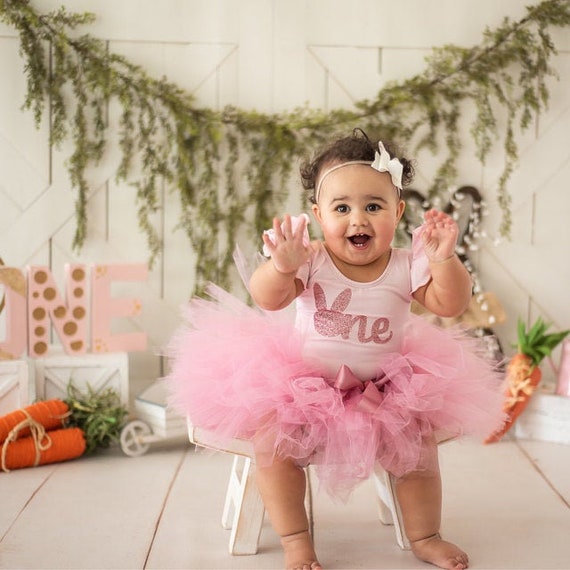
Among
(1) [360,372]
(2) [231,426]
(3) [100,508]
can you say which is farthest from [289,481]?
(3) [100,508]

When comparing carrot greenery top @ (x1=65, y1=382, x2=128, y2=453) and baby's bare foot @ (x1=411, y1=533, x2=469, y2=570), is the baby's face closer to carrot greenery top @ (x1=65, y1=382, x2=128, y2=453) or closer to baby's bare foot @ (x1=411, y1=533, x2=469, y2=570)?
baby's bare foot @ (x1=411, y1=533, x2=469, y2=570)

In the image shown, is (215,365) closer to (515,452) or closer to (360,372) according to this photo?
(360,372)

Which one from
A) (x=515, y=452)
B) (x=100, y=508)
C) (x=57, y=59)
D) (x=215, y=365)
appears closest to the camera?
(x=215, y=365)

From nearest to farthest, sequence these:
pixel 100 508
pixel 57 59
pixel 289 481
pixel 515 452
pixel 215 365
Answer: pixel 289 481 < pixel 215 365 < pixel 100 508 < pixel 515 452 < pixel 57 59

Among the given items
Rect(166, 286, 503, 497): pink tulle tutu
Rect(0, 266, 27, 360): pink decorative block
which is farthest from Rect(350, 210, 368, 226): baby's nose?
Rect(0, 266, 27, 360): pink decorative block

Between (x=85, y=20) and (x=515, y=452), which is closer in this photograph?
(x=515, y=452)

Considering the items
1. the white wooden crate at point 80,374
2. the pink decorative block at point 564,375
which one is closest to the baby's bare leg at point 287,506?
the white wooden crate at point 80,374

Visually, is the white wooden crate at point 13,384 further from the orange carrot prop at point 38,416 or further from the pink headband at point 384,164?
the pink headband at point 384,164

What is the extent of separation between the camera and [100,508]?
164 cm

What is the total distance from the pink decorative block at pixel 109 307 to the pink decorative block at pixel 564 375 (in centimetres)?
121

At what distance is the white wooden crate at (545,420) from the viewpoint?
2.22m

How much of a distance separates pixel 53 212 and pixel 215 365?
1.25m

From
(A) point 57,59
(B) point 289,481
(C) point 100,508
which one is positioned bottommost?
(C) point 100,508

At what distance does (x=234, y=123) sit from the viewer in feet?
8.06
